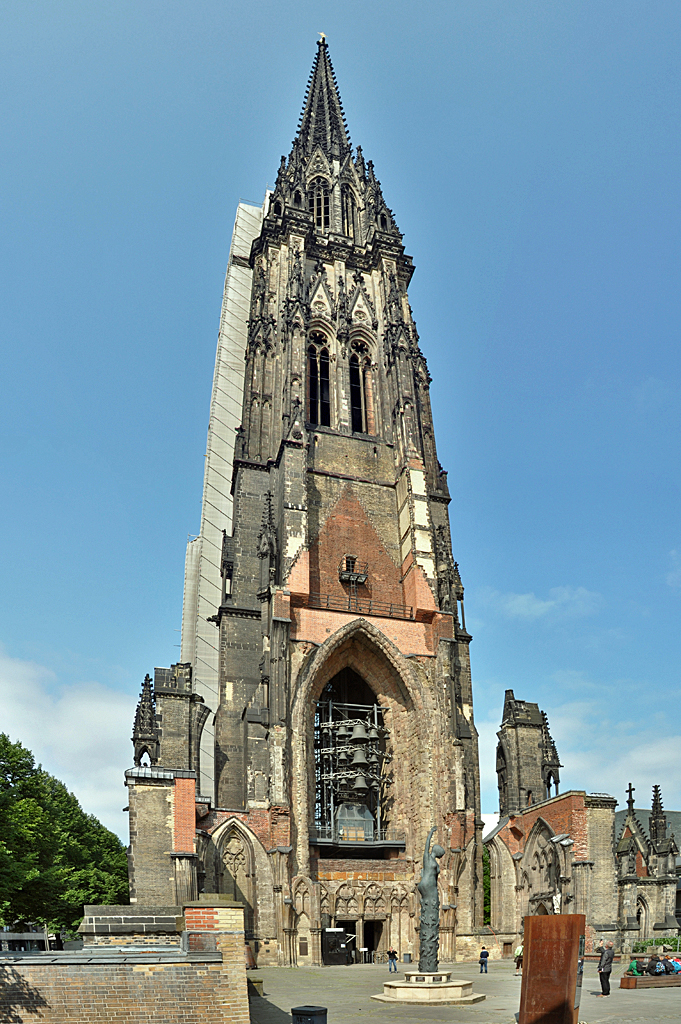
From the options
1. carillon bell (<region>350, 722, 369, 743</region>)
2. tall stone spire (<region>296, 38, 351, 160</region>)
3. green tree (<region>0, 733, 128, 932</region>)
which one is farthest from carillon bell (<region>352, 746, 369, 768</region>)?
tall stone spire (<region>296, 38, 351, 160</region>)

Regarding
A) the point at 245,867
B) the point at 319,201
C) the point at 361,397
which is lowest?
the point at 245,867

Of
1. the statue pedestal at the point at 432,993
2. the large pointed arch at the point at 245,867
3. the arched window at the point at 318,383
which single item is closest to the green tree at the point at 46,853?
the large pointed arch at the point at 245,867

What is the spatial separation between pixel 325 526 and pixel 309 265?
1639cm

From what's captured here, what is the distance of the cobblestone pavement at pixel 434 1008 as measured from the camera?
42.0ft

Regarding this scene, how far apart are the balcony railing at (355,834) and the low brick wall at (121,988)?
2258 centimetres

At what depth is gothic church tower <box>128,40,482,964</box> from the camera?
94.5 feet

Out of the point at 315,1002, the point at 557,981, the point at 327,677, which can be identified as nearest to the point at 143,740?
the point at 327,677

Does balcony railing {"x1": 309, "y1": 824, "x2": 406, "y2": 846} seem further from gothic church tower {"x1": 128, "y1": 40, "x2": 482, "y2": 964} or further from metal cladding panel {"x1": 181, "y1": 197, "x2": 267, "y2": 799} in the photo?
metal cladding panel {"x1": 181, "y1": 197, "x2": 267, "y2": 799}

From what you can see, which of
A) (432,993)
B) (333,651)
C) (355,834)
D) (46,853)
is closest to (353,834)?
(355,834)

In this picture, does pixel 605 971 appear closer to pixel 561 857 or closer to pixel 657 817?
pixel 561 857

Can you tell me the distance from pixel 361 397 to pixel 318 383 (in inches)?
95.6

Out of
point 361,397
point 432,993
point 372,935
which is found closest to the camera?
point 432,993

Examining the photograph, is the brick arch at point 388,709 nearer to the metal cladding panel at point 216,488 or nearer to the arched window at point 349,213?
the metal cladding panel at point 216,488

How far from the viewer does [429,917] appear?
18.8m
